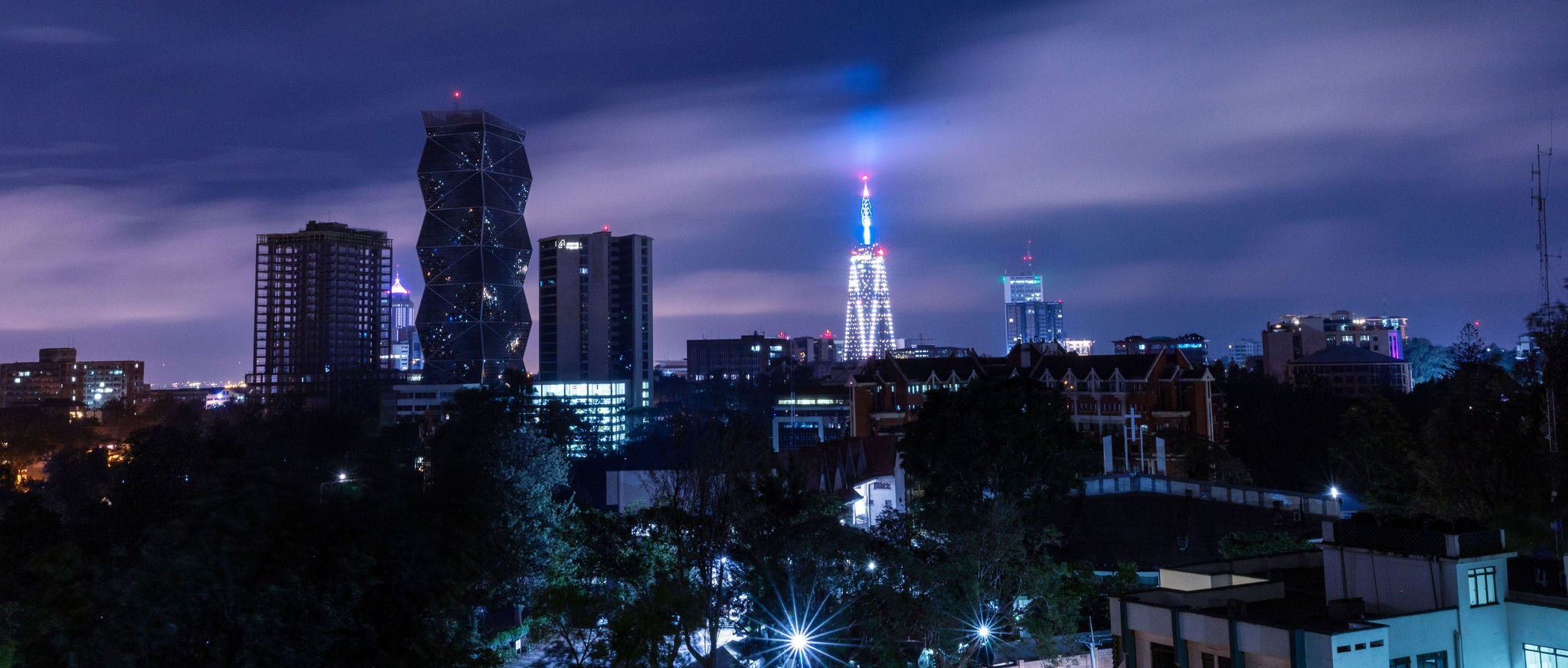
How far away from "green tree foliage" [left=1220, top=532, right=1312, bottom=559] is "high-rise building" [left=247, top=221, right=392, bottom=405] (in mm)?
146325

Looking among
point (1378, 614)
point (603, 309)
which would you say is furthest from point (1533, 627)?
point (603, 309)

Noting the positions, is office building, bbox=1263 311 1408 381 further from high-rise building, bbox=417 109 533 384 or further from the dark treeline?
high-rise building, bbox=417 109 533 384

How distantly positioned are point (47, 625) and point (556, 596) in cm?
808

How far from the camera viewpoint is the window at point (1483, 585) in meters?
15.9

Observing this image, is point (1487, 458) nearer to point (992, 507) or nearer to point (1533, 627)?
point (1533, 627)

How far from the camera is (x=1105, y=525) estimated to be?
3381 centimetres

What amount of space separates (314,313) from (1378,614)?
166517 mm

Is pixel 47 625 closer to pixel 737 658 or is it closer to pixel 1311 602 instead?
pixel 737 658

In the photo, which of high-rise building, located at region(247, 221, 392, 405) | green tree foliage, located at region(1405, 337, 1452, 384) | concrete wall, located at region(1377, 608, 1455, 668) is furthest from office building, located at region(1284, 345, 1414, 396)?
high-rise building, located at region(247, 221, 392, 405)

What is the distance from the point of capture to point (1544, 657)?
15797mm

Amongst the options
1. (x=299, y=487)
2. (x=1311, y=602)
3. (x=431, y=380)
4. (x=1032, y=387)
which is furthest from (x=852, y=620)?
(x=431, y=380)

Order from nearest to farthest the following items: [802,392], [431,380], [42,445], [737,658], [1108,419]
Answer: [737,658] < [1108,419] < [42,445] < [431,380] < [802,392]

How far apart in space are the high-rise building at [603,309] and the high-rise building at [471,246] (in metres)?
28.7

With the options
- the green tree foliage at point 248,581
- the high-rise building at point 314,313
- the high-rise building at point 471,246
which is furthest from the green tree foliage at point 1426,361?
the high-rise building at point 314,313
